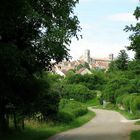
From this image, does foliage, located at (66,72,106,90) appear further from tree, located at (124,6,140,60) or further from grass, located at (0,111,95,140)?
tree, located at (124,6,140,60)

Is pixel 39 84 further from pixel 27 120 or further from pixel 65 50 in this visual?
pixel 27 120

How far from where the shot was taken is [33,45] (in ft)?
95.2

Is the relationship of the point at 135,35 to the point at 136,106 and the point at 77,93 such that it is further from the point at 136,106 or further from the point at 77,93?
the point at 77,93

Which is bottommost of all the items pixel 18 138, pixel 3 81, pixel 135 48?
pixel 18 138

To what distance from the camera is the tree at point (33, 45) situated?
86.0 feet

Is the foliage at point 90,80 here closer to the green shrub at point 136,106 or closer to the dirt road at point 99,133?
the green shrub at point 136,106

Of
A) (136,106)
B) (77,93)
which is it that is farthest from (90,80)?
(136,106)

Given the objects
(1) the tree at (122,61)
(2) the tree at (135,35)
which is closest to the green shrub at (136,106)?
(2) the tree at (135,35)

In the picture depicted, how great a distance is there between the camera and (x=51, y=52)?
28.7m

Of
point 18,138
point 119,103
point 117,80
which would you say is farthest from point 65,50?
point 117,80

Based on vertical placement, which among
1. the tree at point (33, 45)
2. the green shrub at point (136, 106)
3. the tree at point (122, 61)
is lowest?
the green shrub at point (136, 106)

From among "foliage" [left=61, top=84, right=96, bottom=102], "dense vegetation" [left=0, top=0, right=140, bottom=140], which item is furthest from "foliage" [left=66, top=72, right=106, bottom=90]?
"dense vegetation" [left=0, top=0, right=140, bottom=140]

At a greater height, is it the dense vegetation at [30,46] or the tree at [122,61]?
the tree at [122,61]

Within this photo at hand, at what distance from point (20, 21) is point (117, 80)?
72.1 m
